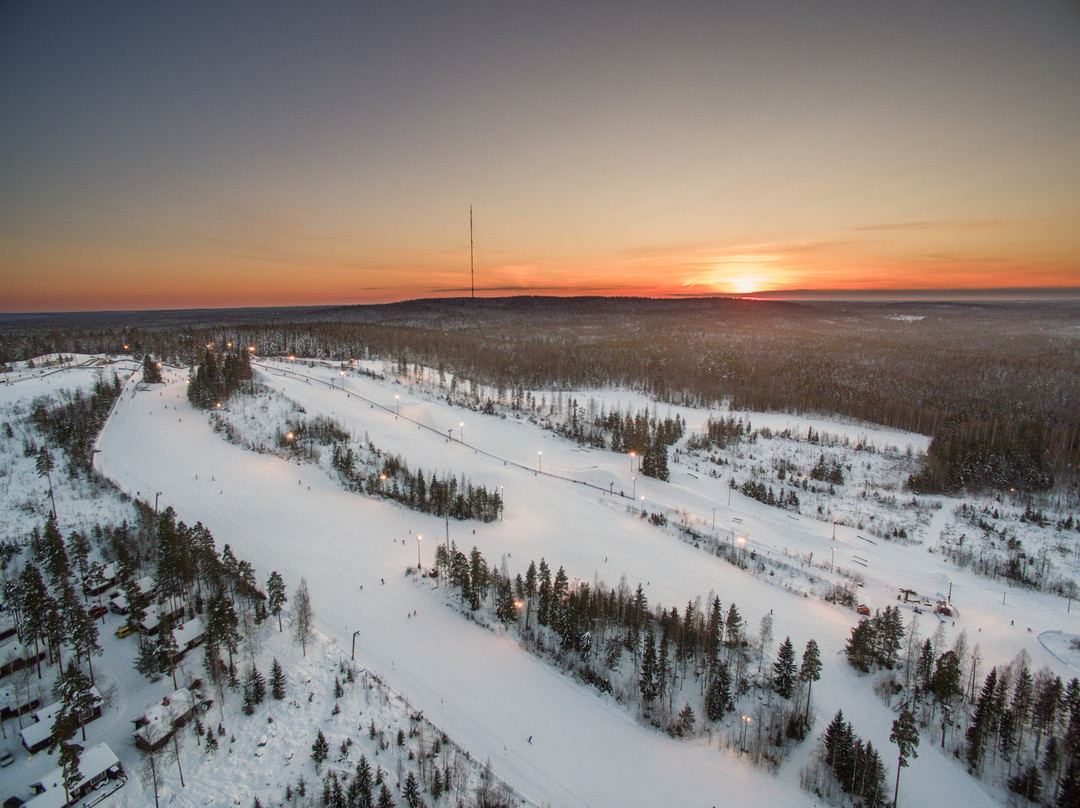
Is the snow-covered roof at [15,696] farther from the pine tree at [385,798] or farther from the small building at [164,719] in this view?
the pine tree at [385,798]

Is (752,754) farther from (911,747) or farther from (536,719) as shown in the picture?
(536,719)

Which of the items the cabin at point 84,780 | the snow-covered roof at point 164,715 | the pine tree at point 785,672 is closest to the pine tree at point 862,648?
the pine tree at point 785,672

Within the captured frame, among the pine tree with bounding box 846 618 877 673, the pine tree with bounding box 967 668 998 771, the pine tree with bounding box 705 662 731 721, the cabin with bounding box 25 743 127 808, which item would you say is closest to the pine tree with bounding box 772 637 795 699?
the pine tree with bounding box 705 662 731 721

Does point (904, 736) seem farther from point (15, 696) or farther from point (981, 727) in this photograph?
point (15, 696)

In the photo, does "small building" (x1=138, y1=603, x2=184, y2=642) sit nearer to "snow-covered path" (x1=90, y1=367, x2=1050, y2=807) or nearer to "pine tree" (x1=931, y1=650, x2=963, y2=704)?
"snow-covered path" (x1=90, y1=367, x2=1050, y2=807)

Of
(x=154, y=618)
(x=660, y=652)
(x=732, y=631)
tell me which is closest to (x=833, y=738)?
(x=732, y=631)

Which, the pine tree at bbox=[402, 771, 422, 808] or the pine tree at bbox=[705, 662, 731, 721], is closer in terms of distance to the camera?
the pine tree at bbox=[402, 771, 422, 808]
